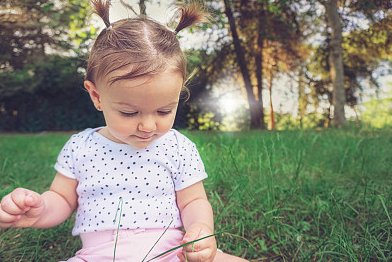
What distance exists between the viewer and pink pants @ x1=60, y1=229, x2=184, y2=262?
107 cm

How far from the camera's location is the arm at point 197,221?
3.17 feet

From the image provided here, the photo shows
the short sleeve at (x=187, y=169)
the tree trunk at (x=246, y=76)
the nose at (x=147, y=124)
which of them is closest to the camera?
the nose at (x=147, y=124)

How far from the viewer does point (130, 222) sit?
3.73 ft

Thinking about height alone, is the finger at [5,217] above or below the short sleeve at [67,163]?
below

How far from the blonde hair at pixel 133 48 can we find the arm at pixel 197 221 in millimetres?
487

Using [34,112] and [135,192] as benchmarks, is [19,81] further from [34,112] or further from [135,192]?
[135,192]

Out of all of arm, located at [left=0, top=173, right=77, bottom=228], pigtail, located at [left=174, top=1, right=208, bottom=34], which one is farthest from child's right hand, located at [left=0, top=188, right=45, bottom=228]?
pigtail, located at [left=174, top=1, right=208, bottom=34]

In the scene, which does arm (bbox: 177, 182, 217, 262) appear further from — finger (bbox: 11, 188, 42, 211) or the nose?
finger (bbox: 11, 188, 42, 211)

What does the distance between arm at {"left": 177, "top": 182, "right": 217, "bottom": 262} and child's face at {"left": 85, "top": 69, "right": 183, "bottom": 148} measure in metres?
0.30

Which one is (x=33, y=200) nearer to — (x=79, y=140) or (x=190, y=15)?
(x=79, y=140)

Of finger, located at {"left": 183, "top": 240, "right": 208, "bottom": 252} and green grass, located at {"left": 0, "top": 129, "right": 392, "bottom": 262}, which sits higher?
finger, located at {"left": 183, "top": 240, "right": 208, "bottom": 252}

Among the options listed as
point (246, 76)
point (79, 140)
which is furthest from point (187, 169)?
point (246, 76)

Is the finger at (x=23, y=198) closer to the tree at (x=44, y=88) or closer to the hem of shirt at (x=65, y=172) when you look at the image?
the hem of shirt at (x=65, y=172)

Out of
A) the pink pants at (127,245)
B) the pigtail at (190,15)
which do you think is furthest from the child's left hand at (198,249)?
the pigtail at (190,15)
